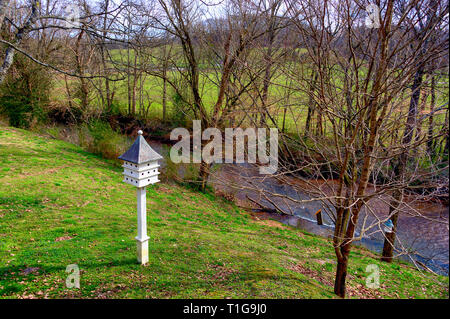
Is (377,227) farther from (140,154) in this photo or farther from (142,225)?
(140,154)

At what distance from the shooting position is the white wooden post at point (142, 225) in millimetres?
4480

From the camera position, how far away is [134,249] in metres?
5.28

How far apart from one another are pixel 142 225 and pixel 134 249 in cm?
94

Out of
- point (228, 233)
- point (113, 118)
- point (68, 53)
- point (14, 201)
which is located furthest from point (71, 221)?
point (113, 118)

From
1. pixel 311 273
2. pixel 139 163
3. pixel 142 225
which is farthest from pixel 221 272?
pixel 139 163

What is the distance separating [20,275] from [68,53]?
13941 mm

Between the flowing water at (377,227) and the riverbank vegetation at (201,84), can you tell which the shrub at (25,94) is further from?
the flowing water at (377,227)

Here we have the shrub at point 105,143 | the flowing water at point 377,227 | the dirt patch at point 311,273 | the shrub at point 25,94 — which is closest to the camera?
the dirt patch at point 311,273

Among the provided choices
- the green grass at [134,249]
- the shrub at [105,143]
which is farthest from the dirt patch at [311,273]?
the shrub at [105,143]

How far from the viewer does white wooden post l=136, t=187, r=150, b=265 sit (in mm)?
4480

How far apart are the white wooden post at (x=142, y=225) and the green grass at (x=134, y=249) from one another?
182 mm

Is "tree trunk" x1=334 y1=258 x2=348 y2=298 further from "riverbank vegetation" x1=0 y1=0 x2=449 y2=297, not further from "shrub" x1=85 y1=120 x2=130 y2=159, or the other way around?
"shrub" x1=85 y1=120 x2=130 y2=159

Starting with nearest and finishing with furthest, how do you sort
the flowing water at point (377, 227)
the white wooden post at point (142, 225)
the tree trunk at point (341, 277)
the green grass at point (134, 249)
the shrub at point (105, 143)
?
the green grass at point (134, 249) → the white wooden post at point (142, 225) → the tree trunk at point (341, 277) → the flowing water at point (377, 227) → the shrub at point (105, 143)
